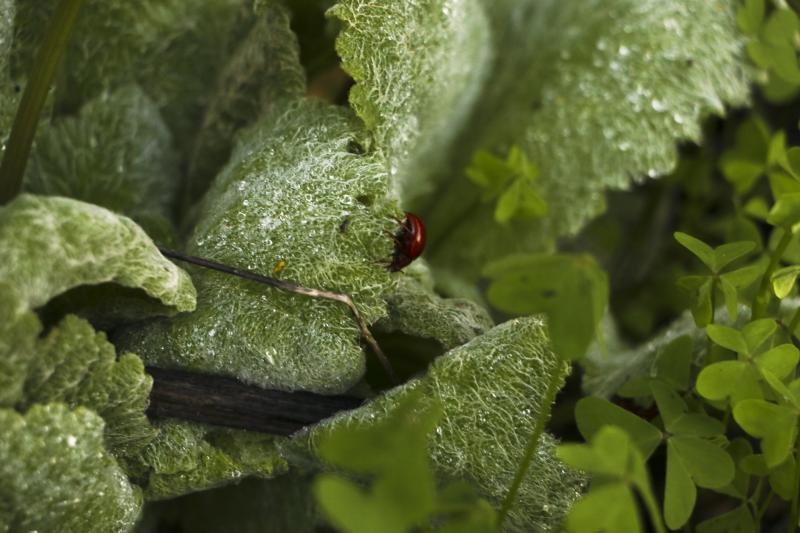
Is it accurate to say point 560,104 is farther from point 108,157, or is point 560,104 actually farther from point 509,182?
point 108,157

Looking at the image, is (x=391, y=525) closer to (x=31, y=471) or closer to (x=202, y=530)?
(x=31, y=471)

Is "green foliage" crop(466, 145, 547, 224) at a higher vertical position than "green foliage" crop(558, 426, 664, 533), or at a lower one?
higher

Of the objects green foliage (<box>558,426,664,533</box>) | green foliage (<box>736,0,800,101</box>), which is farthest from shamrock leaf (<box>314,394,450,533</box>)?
green foliage (<box>736,0,800,101</box>)

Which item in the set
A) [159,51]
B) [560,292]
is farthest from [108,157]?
[560,292]

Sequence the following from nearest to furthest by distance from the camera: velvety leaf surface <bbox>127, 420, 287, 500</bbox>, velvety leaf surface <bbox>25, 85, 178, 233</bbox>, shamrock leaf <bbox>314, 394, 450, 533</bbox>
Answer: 1. shamrock leaf <bbox>314, 394, 450, 533</bbox>
2. velvety leaf surface <bbox>127, 420, 287, 500</bbox>
3. velvety leaf surface <bbox>25, 85, 178, 233</bbox>

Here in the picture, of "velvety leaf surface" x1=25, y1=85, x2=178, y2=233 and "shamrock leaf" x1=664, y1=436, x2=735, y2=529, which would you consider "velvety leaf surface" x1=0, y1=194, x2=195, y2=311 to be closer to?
"velvety leaf surface" x1=25, y1=85, x2=178, y2=233
